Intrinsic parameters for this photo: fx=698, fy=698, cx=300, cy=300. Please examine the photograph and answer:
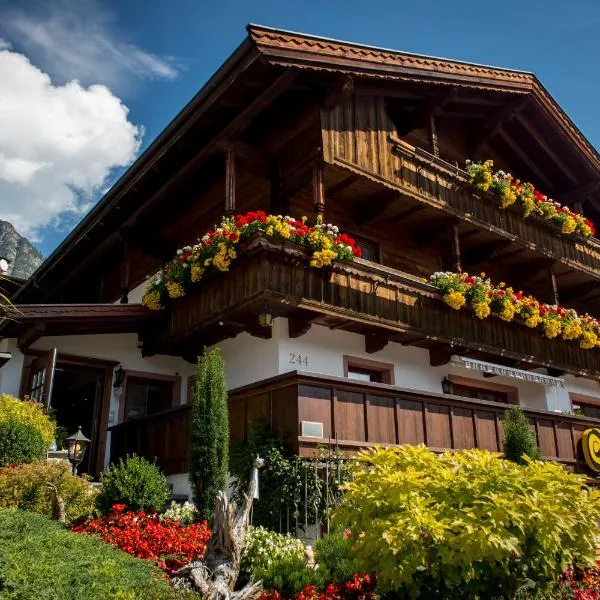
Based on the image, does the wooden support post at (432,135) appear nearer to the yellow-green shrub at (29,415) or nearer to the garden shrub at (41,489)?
the yellow-green shrub at (29,415)

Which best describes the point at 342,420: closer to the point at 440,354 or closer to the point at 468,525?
the point at 440,354

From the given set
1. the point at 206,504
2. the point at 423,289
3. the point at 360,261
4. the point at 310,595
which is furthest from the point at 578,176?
the point at 310,595

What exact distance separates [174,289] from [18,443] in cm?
387

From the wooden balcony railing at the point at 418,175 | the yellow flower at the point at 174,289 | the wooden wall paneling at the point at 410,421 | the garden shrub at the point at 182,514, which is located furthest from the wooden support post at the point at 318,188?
the garden shrub at the point at 182,514

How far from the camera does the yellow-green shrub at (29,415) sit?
11.0 m

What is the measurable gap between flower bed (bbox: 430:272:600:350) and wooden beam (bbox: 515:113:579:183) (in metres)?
5.54

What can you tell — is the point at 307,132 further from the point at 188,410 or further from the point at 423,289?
the point at 188,410

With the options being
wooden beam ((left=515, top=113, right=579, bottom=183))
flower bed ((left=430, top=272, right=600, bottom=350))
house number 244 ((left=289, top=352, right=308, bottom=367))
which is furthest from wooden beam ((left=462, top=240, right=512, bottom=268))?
house number 244 ((left=289, top=352, right=308, bottom=367))

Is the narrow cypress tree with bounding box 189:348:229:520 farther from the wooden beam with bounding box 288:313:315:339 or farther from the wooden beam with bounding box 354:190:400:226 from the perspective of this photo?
the wooden beam with bounding box 354:190:400:226

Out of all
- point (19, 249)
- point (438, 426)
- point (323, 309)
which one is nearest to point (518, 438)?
point (438, 426)

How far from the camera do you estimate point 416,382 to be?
14.5m

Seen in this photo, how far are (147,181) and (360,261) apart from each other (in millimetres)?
5476

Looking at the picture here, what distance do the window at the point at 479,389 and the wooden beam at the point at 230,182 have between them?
6.00 m

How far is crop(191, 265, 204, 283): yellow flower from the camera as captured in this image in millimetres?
12223
